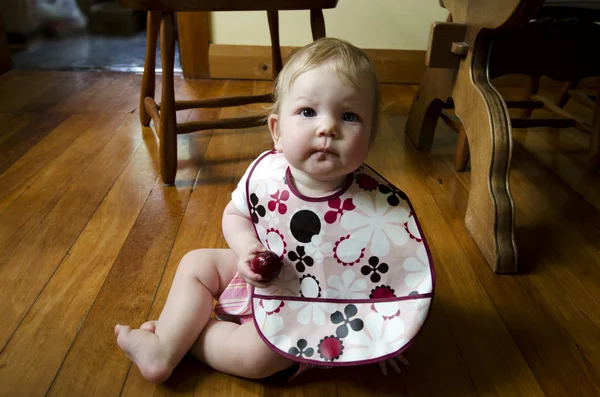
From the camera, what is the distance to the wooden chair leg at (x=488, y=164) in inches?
34.7

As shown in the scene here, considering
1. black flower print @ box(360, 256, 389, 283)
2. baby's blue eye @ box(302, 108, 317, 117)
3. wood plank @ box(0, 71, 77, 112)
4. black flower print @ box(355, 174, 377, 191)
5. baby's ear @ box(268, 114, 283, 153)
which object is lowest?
wood plank @ box(0, 71, 77, 112)

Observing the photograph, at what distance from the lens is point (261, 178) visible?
2.19ft

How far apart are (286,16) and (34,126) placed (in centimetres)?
96

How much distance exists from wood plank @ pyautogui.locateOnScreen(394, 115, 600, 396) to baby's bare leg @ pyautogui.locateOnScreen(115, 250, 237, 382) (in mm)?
451

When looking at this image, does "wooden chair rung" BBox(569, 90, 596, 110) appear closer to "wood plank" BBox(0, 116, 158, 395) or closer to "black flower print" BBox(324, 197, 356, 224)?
"black flower print" BBox(324, 197, 356, 224)

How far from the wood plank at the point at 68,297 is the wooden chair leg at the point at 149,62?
375 mm

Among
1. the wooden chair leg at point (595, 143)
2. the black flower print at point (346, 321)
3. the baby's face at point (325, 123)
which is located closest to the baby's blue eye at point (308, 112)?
the baby's face at point (325, 123)

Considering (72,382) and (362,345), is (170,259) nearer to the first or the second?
(72,382)

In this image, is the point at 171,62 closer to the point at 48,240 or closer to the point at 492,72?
the point at 48,240

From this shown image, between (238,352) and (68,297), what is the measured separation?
320 mm

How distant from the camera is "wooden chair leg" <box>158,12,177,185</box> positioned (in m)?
1.03

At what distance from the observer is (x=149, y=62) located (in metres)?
1.37

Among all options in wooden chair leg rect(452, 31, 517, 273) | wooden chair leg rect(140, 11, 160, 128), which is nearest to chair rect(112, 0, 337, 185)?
wooden chair leg rect(140, 11, 160, 128)

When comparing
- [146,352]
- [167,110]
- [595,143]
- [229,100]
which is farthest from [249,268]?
[595,143]
